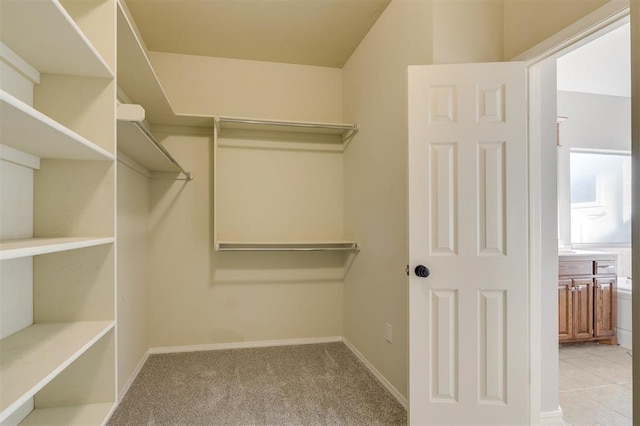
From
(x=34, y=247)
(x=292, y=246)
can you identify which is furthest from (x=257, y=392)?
(x=34, y=247)

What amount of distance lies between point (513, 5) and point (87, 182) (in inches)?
92.8

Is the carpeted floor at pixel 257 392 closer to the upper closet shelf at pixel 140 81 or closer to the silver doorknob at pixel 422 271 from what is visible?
the silver doorknob at pixel 422 271

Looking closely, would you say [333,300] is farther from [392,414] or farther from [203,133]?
[203,133]

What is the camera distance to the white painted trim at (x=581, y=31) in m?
1.43

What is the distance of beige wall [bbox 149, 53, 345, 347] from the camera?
305 centimetres

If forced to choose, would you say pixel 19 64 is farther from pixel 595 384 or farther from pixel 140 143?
pixel 595 384

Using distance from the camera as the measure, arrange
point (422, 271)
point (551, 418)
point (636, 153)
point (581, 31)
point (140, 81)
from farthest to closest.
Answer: point (140, 81), point (551, 418), point (422, 271), point (581, 31), point (636, 153)

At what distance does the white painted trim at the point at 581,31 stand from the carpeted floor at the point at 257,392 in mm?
2158

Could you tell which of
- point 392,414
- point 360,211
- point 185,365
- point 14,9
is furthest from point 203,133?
point 392,414

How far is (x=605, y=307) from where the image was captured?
3.37 meters

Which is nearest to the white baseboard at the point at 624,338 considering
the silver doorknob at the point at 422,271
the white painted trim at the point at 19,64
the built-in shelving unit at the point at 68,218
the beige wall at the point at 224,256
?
the beige wall at the point at 224,256

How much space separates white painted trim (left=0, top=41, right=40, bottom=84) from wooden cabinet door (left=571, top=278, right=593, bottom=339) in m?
4.19

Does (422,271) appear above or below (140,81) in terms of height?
below

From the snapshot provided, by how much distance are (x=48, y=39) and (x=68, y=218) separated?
0.58 m
